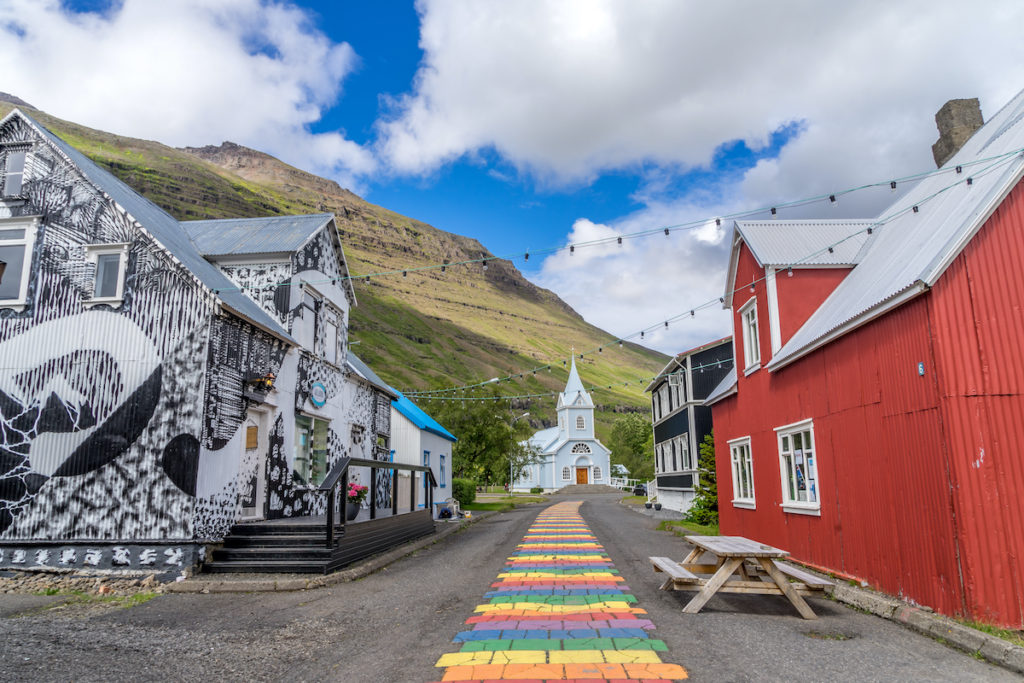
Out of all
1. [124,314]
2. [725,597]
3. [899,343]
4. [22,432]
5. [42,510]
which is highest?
[124,314]

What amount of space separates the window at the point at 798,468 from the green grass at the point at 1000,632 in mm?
4039

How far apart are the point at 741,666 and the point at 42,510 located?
11.0 meters

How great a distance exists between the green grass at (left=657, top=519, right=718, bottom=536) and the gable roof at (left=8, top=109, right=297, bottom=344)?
1185cm

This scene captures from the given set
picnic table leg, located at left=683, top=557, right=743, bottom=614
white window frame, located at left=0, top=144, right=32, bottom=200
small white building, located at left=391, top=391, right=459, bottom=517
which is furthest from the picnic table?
small white building, located at left=391, top=391, right=459, bottom=517

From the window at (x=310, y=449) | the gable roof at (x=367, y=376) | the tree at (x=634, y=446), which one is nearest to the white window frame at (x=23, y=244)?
the window at (x=310, y=449)

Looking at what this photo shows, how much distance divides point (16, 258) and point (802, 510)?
14798mm

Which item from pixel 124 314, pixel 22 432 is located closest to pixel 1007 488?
pixel 124 314

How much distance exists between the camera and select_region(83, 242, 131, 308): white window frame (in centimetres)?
1134

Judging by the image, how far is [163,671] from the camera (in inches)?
222

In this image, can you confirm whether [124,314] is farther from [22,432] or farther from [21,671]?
[21,671]

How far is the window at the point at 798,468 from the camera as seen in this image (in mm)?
10750

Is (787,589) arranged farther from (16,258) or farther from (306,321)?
(16,258)

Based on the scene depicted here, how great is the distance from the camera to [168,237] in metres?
12.8

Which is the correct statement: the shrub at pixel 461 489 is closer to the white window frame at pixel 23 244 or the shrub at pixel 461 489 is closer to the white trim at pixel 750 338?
the white trim at pixel 750 338
